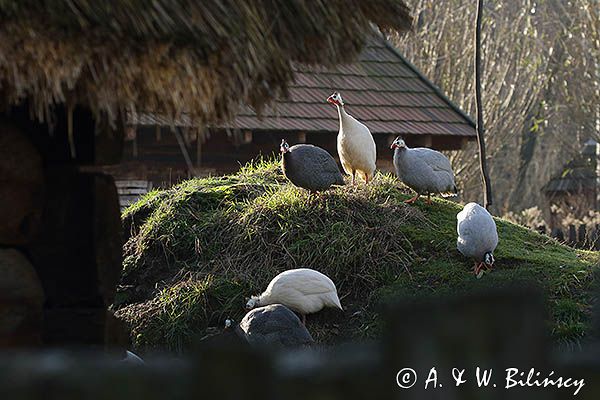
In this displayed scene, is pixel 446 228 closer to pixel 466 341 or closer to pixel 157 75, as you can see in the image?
pixel 157 75

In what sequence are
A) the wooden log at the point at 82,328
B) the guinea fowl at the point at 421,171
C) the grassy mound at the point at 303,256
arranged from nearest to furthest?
the wooden log at the point at 82,328 < the grassy mound at the point at 303,256 < the guinea fowl at the point at 421,171

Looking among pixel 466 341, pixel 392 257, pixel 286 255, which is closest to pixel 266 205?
pixel 286 255

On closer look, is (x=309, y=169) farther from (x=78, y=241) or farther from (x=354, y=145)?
(x=78, y=241)

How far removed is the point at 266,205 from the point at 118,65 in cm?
492

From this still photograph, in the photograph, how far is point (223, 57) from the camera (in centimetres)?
354

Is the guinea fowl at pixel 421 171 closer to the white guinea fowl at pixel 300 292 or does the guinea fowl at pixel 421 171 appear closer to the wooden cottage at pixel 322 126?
the white guinea fowl at pixel 300 292

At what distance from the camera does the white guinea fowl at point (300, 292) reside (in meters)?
7.22

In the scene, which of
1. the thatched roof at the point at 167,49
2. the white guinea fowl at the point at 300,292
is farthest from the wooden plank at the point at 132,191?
the thatched roof at the point at 167,49

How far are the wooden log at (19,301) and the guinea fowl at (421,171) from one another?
4.77m

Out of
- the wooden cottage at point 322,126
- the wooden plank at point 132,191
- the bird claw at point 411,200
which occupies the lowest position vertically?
the wooden plank at point 132,191

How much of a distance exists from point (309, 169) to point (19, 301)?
4.26m

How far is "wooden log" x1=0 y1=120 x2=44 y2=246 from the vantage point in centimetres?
386

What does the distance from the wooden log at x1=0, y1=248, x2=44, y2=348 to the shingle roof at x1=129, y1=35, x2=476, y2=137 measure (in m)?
6.62

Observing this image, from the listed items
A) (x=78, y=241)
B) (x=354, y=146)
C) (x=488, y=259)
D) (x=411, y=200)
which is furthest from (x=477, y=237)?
(x=78, y=241)
